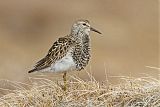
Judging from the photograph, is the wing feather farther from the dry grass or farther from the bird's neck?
the dry grass

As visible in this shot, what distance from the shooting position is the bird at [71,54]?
34.2 ft

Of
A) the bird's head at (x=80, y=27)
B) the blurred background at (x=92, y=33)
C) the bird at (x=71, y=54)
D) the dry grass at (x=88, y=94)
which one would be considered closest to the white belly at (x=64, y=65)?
the bird at (x=71, y=54)

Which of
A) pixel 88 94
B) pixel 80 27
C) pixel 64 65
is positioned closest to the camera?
pixel 88 94

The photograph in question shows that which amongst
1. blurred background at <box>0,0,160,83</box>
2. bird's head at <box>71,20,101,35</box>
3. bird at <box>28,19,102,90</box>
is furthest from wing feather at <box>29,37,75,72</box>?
blurred background at <box>0,0,160,83</box>

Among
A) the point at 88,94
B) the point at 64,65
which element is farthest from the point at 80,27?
the point at 88,94

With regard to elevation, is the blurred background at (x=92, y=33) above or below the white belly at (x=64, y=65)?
above

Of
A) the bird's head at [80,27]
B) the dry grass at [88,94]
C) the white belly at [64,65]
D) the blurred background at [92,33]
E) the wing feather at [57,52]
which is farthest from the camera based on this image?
the blurred background at [92,33]

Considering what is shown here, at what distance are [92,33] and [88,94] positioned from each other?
1543cm

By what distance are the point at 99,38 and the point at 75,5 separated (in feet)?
9.87

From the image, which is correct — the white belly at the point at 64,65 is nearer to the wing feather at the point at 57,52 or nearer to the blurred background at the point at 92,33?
the wing feather at the point at 57,52

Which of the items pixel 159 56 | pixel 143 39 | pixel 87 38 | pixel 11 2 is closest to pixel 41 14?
pixel 11 2

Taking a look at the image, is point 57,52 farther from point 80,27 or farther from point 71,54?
point 80,27

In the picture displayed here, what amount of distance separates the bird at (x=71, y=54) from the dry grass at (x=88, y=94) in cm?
27

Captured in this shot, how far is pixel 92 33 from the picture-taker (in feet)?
82.1
